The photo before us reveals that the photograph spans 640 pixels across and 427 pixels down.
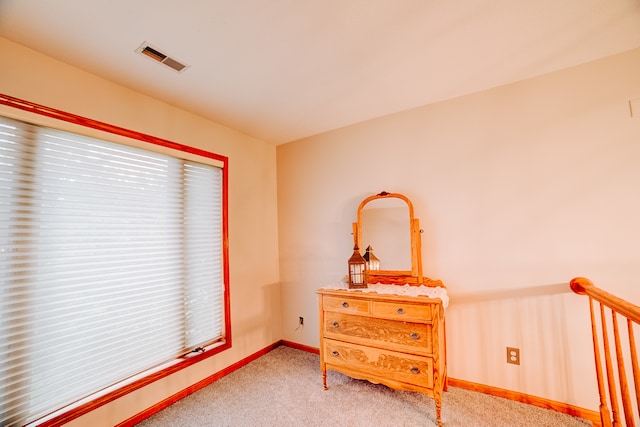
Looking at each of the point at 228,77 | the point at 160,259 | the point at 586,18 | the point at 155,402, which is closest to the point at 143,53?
the point at 228,77

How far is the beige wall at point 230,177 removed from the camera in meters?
1.61

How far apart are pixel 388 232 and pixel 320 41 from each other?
63.7 inches

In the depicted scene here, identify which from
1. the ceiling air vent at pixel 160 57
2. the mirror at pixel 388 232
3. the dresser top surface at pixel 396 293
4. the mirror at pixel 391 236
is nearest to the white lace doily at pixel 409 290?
the dresser top surface at pixel 396 293

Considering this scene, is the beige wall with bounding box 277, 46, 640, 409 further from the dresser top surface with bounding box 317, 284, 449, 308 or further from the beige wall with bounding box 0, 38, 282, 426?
the beige wall with bounding box 0, 38, 282, 426

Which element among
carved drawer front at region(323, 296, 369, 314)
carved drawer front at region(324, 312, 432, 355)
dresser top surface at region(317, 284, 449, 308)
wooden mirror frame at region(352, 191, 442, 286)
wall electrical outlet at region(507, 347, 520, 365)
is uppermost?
wooden mirror frame at region(352, 191, 442, 286)

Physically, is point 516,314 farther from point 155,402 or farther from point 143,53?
point 143,53

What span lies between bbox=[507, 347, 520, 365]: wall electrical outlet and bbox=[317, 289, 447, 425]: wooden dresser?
0.47 m

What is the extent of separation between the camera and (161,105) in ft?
7.22

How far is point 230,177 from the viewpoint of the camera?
275cm

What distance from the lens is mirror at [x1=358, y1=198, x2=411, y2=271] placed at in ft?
7.73

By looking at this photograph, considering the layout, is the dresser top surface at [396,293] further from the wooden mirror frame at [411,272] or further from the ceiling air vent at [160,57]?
the ceiling air vent at [160,57]

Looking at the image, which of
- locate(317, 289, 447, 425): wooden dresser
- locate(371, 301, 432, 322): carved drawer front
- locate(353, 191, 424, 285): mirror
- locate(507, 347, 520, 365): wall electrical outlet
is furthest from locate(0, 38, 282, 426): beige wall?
locate(507, 347, 520, 365): wall electrical outlet

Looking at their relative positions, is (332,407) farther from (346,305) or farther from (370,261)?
(370,261)

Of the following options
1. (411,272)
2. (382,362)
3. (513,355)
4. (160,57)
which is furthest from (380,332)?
(160,57)
